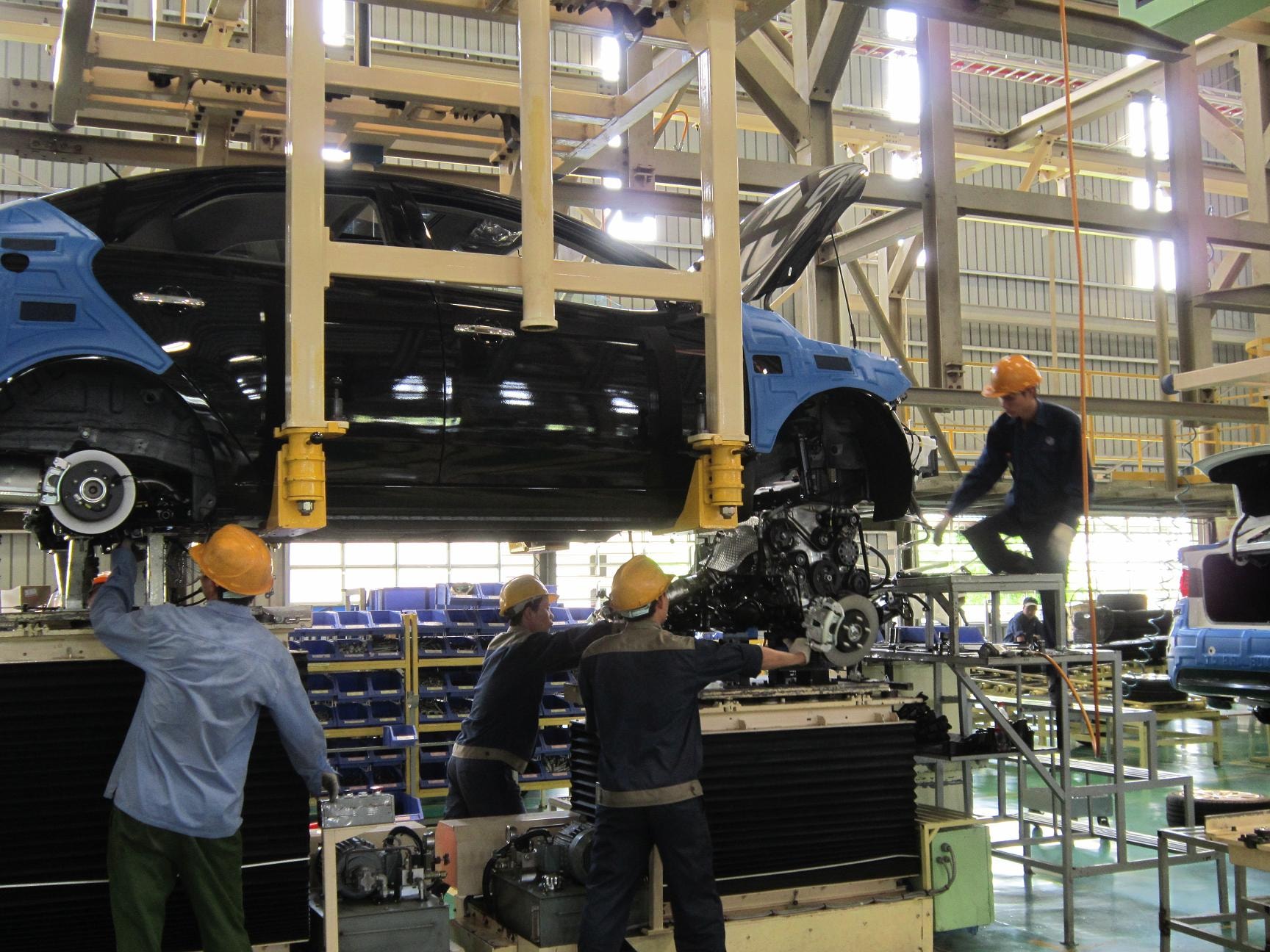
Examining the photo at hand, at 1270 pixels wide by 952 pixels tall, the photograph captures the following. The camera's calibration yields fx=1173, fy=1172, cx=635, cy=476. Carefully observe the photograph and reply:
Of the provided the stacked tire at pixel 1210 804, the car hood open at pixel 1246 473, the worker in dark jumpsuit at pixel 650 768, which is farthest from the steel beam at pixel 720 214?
the stacked tire at pixel 1210 804

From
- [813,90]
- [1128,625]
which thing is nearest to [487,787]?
[813,90]

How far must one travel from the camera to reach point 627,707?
3990 millimetres

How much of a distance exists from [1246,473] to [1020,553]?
3.85 feet

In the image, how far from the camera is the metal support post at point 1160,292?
822cm

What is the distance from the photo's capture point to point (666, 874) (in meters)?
3.91

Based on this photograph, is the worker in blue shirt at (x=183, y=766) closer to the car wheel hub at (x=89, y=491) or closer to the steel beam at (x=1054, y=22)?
the car wheel hub at (x=89, y=491)

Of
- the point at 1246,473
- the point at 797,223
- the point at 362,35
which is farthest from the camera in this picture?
the point at 1246,473

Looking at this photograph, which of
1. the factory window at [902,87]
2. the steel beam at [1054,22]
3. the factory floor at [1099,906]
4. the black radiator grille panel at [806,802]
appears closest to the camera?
the black radiator grille panel at [806,802]

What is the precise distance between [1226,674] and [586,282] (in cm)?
472

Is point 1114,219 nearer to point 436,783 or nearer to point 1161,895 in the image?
point 1161,895

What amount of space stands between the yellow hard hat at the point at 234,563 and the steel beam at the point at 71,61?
1.94m

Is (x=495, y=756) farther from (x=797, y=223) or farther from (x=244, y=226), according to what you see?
(x=797, y=223)

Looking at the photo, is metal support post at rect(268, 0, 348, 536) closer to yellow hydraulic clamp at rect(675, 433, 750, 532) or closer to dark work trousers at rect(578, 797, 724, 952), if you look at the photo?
yellow hydraulic clamp at rect(675, 433, 750, 532)

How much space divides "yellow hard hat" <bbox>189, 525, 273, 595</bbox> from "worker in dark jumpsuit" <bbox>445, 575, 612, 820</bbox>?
1.73 metres
